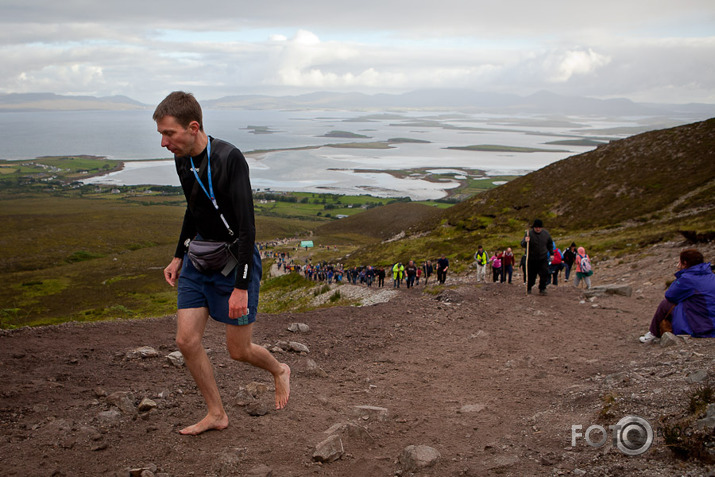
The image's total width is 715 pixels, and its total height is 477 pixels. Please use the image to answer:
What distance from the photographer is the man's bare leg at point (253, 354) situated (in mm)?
4742

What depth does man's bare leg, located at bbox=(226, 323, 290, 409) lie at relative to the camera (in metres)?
4.74

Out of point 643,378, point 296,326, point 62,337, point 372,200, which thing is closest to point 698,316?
point 643,378

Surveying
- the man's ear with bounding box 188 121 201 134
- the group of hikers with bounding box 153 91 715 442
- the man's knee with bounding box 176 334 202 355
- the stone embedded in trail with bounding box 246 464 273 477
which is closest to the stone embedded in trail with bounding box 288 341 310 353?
the group of hikers with bounding box 153 91 715 442

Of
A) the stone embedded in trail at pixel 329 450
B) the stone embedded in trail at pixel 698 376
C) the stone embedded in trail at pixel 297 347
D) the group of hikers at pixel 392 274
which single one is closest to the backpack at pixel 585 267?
the group of hikers at pixel 392 274

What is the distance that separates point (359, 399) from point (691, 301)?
5.41 metres

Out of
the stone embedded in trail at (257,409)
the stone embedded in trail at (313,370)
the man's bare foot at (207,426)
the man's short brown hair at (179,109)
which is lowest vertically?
the stone embedded in trail at (313,370)

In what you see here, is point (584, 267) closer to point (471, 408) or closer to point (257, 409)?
point (471, 408)

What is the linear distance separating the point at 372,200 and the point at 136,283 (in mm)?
93509

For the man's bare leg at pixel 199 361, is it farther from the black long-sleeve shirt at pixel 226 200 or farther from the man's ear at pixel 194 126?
the man's ear at pixel 194 126

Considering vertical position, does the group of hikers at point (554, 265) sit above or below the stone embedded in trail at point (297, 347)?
below

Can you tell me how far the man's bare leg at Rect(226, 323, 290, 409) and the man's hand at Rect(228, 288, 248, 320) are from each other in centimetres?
25

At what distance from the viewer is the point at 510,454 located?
4730mm

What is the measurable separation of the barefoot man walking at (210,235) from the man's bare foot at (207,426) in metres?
0.01

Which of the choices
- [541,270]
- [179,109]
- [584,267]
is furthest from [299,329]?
[584,267]
